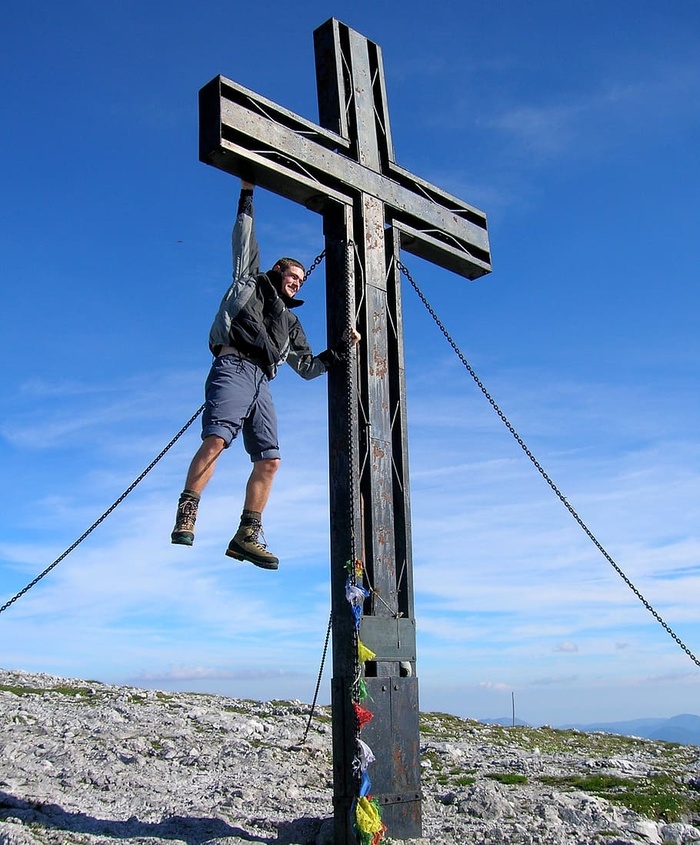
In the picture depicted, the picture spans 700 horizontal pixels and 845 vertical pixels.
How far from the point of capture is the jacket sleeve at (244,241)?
6664 millimetres

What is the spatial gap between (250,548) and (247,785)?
3.15m

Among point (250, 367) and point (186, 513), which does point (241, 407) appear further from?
point (186, 513)

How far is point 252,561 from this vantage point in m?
6.23

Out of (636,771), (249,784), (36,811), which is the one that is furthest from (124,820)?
(636,771)

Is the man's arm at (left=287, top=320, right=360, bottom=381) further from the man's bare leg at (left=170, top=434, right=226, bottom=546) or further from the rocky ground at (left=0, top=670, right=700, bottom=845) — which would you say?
the rocky ground at (left=0, top=670, right=700, bottom=845)

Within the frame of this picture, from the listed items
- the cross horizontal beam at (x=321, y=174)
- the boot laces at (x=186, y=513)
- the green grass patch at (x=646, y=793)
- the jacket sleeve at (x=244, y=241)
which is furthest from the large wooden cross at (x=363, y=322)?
the green grass patch at (x=646, y=793)

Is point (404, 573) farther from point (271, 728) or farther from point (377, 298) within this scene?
point (271, 728)

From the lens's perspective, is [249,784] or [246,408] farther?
[249,784]

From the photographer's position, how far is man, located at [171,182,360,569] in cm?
611

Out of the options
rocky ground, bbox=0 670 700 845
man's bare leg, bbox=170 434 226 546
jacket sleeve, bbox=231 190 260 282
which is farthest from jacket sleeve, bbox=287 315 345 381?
rocky ground, bbox=0 670 700 845

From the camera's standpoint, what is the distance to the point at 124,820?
6.44 m

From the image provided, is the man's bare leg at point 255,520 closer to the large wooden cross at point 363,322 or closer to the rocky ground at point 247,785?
the large wooden cross at point 363,322

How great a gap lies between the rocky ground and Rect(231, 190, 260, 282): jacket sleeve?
4.38 metres

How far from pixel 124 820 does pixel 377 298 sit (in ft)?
15.8
